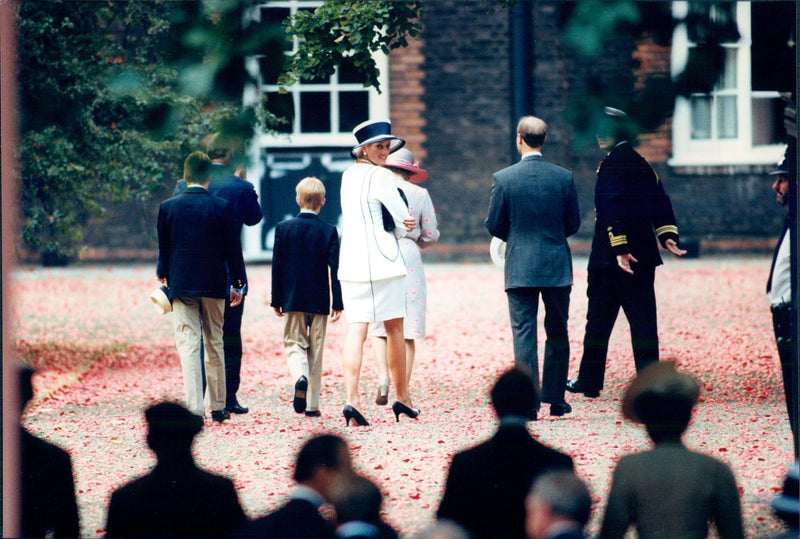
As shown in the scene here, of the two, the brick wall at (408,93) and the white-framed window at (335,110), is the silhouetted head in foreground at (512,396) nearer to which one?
the white-framed window at (335,110)

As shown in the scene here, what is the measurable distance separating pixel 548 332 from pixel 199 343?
2.14 metres

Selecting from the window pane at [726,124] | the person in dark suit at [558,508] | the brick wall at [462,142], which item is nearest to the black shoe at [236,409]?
the person in dark suit at [558,508]

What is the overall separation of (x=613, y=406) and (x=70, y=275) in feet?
32.2

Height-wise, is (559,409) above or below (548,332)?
below

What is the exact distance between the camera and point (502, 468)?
3525 millimetres

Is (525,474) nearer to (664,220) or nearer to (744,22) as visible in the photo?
(744,22)

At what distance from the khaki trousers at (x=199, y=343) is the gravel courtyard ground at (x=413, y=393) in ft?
0.69

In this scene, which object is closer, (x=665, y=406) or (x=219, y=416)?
(x=665, y=406)

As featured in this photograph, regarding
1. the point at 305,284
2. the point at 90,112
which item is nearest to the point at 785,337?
the point at 305,284

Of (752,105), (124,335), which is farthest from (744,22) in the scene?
(752,105)

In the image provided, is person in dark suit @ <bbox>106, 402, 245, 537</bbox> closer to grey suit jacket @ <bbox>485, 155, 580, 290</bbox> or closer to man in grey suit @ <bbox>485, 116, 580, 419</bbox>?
man in grey suit @ <bbox>485, 116, 580, 419</bbox>

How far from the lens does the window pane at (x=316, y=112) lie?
14578 millimetres

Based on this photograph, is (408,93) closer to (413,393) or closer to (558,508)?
(413,393)

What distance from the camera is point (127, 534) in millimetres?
3713
